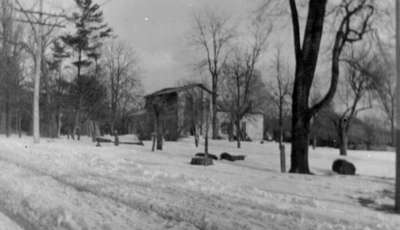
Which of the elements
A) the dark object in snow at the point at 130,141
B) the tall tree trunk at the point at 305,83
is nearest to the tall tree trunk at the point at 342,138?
the dark object in snow at the point at 130,141

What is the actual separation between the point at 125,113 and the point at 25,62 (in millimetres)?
10892

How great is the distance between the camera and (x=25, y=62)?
33.6 meters

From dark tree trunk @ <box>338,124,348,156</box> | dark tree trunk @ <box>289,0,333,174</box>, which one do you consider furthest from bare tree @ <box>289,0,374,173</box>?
dark tree trunk @ <box>338,124,348,156</box>

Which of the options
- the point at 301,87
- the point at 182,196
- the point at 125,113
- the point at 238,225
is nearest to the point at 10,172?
the point at 182,196

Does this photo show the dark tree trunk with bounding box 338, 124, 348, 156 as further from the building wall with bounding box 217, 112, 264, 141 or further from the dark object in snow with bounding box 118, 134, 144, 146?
the building wall with bounding box 217, 112, 264, 141

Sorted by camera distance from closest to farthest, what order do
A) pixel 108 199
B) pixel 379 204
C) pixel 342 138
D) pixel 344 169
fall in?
pixel 108 199 → pixel 379 204 → pixel 344 169 → pixel 342 138

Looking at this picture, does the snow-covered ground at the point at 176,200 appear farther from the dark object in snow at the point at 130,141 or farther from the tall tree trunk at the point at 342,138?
the tall tree trunk at the point at 342,138

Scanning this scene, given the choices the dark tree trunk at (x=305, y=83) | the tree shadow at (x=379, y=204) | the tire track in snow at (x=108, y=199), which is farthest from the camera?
the dark tree trunk at (x=305, y=83)

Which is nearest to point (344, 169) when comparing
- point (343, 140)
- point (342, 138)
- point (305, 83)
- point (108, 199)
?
point (305, 83)

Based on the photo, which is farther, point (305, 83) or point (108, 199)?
point (305, 83)

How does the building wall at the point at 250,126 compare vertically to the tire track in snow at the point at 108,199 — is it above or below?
above

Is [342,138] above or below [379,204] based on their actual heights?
above

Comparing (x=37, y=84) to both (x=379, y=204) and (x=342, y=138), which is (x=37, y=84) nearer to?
(x=379, y=204)

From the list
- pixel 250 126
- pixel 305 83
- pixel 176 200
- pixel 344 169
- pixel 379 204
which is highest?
pixel 305 83
